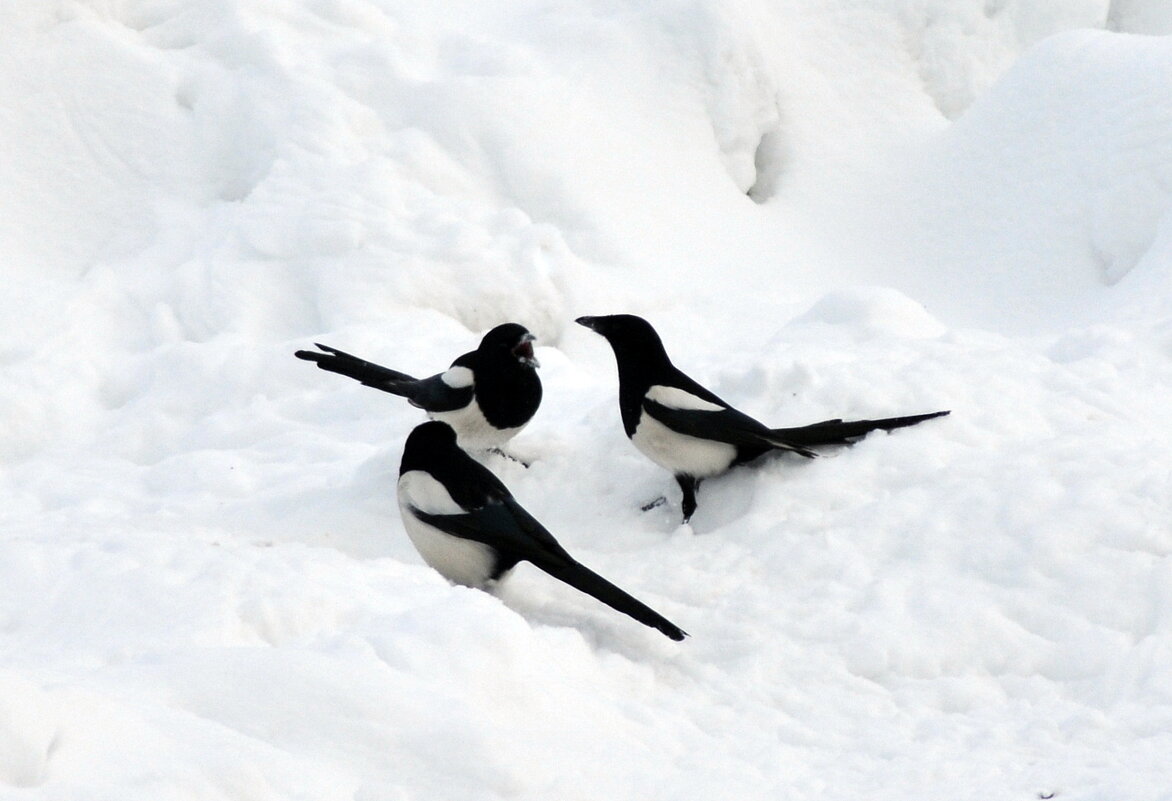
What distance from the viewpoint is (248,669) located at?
2.64 meters

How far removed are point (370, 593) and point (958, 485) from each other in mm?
2066

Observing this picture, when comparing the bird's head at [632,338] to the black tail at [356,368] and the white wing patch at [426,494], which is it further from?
the black tail at [356,368]

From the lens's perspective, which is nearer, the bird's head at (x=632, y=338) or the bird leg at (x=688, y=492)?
the bird leg at (x=688, y=492)

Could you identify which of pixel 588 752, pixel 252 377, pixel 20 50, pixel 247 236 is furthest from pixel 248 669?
pixel 20 50

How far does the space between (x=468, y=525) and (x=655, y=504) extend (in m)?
1.07

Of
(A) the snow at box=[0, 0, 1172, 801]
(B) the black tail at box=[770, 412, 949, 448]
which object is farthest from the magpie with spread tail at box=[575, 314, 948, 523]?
(A) the snow at box=[0, 0, 1172, 801]

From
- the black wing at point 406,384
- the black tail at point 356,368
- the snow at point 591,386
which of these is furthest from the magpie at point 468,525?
the black tail at point 356,368

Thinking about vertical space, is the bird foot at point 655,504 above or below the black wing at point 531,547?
below

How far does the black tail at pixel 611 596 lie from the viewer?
386cm

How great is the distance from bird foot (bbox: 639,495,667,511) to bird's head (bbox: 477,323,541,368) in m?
0.85

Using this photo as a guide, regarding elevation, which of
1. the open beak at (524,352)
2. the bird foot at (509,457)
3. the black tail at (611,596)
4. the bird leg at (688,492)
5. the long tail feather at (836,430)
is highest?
the long tail feather at (836,430)

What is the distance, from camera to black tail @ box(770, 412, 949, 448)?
4.87m

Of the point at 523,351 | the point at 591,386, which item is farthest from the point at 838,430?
the point at 591,386

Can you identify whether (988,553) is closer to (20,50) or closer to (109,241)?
(109,241)
